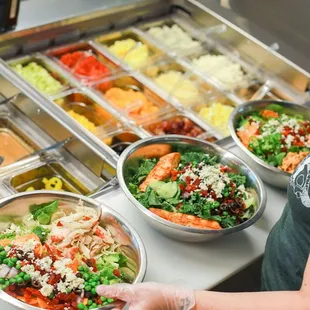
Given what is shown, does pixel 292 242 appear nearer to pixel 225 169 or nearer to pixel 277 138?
pixel 225 169

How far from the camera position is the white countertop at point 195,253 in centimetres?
218

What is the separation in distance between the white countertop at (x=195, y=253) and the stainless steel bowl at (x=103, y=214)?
0.42 feet

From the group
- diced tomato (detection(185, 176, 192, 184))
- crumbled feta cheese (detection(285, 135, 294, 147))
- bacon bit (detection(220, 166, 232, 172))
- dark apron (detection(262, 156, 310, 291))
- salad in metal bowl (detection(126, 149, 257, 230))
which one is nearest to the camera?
dark apron (detection(262, 156, 310, 291))

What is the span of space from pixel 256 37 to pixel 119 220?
2.02 meters

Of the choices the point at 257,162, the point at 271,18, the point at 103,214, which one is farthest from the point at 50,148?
the point at 271,18

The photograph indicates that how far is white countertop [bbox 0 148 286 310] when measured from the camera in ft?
7.15

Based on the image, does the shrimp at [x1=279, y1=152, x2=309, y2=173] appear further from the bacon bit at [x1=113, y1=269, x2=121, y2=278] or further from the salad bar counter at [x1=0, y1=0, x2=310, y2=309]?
the bacon bit at [x1=113, y1=269, x2=121, y2=278]

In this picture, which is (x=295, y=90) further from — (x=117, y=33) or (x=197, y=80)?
(x=117, y=33)

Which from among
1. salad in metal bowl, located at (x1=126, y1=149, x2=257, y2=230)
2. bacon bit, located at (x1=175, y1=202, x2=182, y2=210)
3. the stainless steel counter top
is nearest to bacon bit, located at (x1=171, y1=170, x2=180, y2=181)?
salad in metal bowl, located at (x1=126, y1=149, x2=257, y2=230)

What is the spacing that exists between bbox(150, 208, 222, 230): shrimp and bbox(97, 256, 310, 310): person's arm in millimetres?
442

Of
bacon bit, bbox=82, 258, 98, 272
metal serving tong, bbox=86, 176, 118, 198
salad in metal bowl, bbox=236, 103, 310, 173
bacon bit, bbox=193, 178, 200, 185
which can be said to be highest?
salad in metal bowl, bbox=236, 103, 310, 173

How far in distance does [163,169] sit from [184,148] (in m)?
0.21

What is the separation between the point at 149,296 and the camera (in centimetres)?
179

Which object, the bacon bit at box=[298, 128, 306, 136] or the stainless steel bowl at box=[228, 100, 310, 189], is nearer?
the stainless steel bowl at box=[228, 100, 310, 189]
